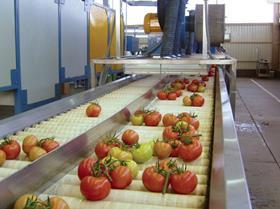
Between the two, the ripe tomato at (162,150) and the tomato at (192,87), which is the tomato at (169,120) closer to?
the ripe tomato at (162,150)

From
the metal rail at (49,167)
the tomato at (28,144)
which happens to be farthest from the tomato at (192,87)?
the tomato at (28,144)

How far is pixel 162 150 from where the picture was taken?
169 centimetres

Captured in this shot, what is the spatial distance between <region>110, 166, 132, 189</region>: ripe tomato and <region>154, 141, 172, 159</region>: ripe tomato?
34 cm

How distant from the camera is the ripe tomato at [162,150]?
5.55 ft

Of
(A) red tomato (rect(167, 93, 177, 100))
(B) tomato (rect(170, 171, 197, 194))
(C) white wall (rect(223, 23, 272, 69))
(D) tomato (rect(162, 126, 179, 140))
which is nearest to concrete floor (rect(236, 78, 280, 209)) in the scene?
(A) red tomato (rect(167, 93, 177, 100))

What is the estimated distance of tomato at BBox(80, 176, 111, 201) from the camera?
4.06 feet

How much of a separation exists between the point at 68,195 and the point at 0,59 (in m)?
2.34

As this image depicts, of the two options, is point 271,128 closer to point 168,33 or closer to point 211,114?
point 168,33

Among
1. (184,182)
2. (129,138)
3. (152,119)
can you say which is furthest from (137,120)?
(184,182)

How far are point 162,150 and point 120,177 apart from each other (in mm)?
389

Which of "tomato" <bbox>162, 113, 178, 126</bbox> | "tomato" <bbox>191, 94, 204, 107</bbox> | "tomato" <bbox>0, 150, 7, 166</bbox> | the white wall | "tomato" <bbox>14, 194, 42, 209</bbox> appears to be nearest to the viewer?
"tomato" <bbox>14, 194, 42, 209</bbox>

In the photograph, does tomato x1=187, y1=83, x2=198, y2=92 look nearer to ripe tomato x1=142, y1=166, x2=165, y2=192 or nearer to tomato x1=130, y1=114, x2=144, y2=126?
tomato x1=130, y1=114, x2=144, y2=126

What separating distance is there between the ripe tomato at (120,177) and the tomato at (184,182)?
0.52 ft

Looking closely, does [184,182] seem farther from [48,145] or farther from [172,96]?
[172,96]
